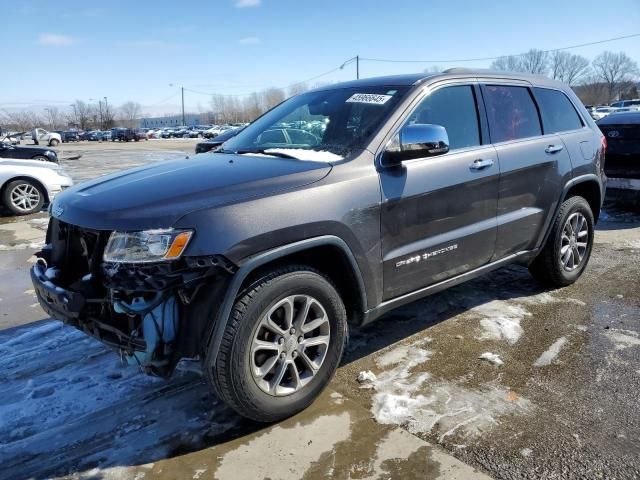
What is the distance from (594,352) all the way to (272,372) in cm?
228

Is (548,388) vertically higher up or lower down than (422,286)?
lower down

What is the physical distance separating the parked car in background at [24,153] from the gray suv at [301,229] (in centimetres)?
1053

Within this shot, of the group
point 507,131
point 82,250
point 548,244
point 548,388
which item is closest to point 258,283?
point 82,250

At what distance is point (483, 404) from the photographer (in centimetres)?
301

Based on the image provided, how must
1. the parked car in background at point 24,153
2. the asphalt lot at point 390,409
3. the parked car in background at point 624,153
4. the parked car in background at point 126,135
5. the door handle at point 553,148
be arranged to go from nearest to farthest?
1. the asphalt lot at point 390,409
2. the door handle at point 553,148
3. the parked car in background at point 624,153
4. the parked car in background at point 24,153
5. the parked car in background at point 126,135

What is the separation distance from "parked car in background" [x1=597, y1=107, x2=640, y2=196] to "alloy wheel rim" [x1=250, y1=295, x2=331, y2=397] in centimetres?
671

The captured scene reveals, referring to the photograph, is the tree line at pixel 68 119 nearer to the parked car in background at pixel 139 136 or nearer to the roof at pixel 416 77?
the parked car in background at pixel 139 136

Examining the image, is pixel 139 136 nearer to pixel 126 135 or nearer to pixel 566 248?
pixel 126 135

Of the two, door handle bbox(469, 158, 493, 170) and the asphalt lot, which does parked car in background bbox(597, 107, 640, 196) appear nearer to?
the asphalt lot

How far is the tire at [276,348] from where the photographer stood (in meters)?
2.56

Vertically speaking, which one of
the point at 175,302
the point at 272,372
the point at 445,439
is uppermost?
the point at 175,302

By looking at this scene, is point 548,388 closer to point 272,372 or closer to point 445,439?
point 445,439

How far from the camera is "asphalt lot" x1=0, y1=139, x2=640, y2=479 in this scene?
254 cm

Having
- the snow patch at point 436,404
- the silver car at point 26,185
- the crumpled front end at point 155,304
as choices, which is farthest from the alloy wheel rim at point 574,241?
the silver car at point 26,185
